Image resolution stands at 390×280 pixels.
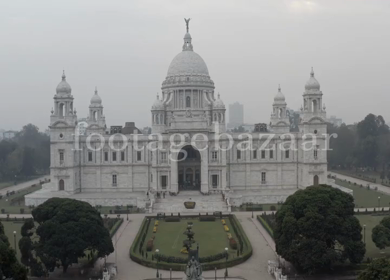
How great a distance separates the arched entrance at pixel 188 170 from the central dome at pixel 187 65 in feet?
42.6

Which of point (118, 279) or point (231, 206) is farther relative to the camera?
point (231, 206)

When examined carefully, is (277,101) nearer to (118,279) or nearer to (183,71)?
(183,71)

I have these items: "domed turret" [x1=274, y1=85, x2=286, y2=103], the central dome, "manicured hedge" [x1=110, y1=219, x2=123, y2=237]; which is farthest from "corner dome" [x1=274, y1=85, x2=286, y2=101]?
"manicured hedge" [x1=110, y1=219, x2=123, y2=237]

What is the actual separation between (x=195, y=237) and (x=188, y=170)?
2610 cm

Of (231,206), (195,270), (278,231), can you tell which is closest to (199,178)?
(231,206)

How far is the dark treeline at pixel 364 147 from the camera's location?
96.0 m

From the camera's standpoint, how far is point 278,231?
3525cm

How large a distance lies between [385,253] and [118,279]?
2020cm

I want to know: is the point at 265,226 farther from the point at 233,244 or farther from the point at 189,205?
the point at 189,205

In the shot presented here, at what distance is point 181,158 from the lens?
68000 mm

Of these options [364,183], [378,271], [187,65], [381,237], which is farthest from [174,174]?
[378,271]

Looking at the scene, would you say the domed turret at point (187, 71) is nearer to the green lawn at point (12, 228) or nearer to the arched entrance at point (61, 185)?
the arched entrance at point (61, 185)

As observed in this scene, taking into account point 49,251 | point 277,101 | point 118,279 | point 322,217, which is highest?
point 277,101

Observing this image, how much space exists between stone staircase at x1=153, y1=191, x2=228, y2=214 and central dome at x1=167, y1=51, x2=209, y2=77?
863 inches
